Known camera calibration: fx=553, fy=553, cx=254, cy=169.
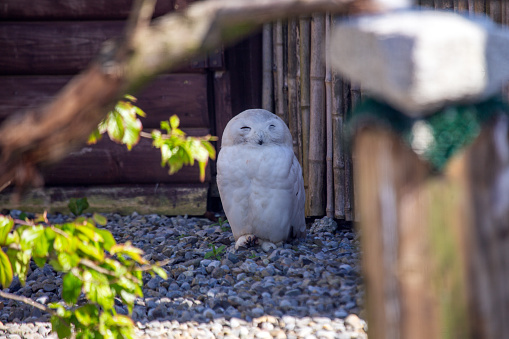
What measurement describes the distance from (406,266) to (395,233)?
0.22 feet

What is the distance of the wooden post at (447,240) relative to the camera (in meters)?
1.08

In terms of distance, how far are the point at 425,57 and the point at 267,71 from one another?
3.34 metres

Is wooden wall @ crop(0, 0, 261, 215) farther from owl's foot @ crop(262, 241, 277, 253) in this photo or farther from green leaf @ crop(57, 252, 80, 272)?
green leaf @ crop(57, 252, 80, 272)

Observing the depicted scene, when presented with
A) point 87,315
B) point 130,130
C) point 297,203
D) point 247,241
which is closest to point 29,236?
point 87,315

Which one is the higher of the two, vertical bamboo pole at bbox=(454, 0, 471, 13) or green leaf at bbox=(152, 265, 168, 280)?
vertical bamboo pole at bbox=(454, 0, 471, 13)

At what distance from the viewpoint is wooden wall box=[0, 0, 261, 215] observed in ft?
13.8

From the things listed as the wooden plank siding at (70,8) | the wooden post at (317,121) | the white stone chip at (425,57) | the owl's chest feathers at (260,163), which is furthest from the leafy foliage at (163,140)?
the wooden plank siding at (70,8)

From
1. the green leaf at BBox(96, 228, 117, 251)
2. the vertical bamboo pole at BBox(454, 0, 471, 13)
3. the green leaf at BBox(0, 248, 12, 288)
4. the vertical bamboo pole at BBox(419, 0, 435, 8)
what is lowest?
the green leaf at BBox(0, 248, 12, 288)

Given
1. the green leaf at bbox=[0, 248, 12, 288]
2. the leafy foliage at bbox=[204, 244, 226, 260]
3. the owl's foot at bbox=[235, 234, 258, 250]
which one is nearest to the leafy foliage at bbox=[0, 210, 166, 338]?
the green leaf at bbox=[0, 248, 12, 288]

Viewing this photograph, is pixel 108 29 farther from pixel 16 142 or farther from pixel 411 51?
pixel 411 51

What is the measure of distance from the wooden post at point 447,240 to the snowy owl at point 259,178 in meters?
2.27

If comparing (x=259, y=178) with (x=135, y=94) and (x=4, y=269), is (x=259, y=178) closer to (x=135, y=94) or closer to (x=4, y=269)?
(x=135, y=94)

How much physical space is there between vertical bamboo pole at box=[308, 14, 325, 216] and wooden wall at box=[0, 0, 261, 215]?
62 cm

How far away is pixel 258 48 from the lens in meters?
4.45
